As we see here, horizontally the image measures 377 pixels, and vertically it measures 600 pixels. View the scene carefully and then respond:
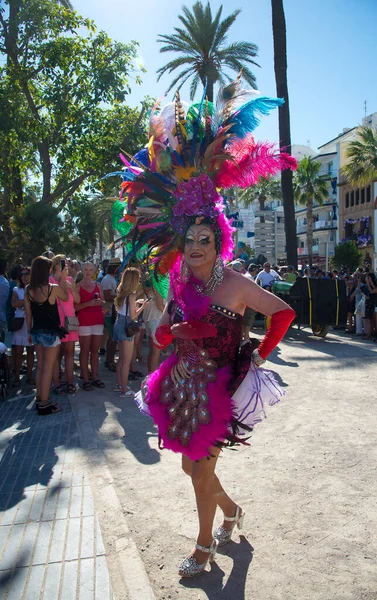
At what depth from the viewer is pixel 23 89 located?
515 inches

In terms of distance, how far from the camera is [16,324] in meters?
7.74

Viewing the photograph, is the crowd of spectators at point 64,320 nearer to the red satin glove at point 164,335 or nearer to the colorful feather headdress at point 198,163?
the colorful feather headdress at point 198,163

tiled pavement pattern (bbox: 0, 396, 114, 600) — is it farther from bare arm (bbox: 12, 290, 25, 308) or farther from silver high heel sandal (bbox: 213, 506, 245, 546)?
bare arm (bbox: 12, 290, 25, 308)

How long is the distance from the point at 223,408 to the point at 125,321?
4405 millimetres

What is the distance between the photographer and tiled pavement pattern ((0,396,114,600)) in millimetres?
2727

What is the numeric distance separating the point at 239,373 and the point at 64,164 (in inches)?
501

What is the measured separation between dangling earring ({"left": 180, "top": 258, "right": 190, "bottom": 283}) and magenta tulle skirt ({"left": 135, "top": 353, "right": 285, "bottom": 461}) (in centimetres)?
50

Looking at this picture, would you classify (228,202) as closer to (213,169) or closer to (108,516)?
(213,169)

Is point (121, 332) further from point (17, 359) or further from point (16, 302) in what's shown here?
point (17, 359)

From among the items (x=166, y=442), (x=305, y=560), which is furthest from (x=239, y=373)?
(x=305, y=560)

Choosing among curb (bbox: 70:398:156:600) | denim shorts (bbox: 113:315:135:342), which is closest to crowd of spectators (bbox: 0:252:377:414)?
denim shorts (bbox: 113:315:135:342)

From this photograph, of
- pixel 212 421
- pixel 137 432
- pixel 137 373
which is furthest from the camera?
pixel 137 373

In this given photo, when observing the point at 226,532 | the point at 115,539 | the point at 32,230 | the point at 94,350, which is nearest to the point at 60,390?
the point at 94,350

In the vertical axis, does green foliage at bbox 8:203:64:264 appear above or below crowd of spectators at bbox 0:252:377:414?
above
